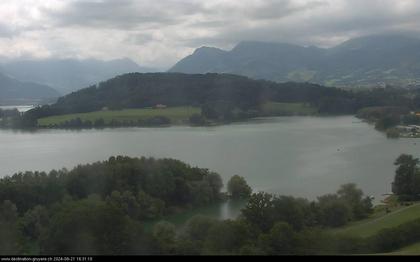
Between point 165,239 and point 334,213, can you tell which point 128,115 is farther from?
point 165,239

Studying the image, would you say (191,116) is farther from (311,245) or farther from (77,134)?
(311,245)

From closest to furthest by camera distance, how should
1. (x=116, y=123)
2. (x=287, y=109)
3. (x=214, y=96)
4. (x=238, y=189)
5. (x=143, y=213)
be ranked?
1. (x=143, y=213)
2. (x=238, y=189)
3. (x=116, y=123)
4. (x=287, y=109)
5. (x=214, y=96)

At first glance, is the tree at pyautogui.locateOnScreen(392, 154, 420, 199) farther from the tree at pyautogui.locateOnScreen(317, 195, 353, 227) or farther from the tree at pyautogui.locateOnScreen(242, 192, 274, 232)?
the tree at pyautogui.locateOnScreen(242, 192, 274, 232)

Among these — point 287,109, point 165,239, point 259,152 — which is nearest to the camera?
point 165,239

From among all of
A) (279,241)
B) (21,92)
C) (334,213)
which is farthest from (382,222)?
(21,92)

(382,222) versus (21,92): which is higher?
(21,92)

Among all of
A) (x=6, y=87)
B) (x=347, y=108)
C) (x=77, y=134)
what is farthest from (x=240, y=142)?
(x=6, y=87)
